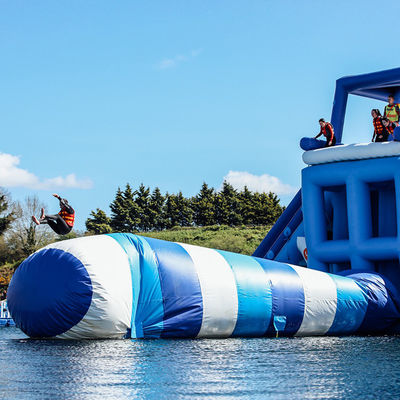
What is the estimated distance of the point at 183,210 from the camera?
52625mm

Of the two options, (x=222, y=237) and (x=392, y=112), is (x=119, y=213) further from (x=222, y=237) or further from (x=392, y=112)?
(x=392, y=112)

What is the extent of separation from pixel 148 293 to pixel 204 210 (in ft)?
144

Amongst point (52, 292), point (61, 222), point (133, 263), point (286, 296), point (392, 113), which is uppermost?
point (392, 113)

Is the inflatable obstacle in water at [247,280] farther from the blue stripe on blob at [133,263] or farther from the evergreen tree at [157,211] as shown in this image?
the evergreen tree at [157,211]

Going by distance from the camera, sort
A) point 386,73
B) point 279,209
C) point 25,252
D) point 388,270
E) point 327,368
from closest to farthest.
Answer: point 327,368, point 388,270, point 386,73, point 25,252, point 279,209

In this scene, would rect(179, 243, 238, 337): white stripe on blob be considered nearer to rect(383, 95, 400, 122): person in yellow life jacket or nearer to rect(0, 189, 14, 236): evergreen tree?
rect(383, 95, 400, 122): person in yellow life jacket

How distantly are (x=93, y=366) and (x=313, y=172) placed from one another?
8.45 meters

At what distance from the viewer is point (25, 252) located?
38.5 metres

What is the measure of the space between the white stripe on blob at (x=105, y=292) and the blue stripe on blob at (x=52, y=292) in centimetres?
8

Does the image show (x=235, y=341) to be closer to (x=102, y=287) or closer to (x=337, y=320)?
(x=102, y=287)

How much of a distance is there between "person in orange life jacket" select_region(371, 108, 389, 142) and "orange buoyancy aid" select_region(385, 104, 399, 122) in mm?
329

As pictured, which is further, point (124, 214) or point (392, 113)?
point (124, 214)

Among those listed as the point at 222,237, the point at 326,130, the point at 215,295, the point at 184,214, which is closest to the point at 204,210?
the point at 184,214

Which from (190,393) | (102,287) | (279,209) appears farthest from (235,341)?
(279,209)
